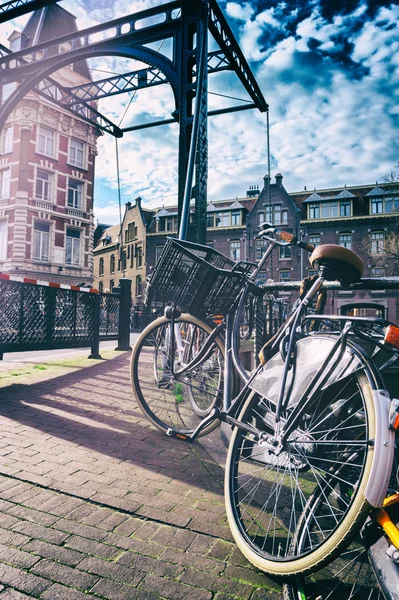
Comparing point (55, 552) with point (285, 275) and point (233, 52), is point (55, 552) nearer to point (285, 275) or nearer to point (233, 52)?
point (233, 52)

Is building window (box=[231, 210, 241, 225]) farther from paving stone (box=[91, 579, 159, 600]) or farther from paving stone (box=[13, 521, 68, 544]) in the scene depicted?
paving stone (box=[91, 579, 159, 600])

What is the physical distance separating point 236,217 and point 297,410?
38.1 meters

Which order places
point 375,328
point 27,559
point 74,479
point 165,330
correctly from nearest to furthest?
1. point 27,559
2. point 375,328
3. point 74,479
4. point 165,330

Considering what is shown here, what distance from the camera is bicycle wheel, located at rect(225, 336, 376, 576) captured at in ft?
3.91

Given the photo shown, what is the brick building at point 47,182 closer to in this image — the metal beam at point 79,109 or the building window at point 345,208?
the metal beam at point 79,109

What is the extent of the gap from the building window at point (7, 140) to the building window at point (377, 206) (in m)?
30.2

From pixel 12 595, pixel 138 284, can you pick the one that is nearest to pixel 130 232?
pixel 138 284

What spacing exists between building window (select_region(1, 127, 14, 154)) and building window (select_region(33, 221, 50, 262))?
17.7ft

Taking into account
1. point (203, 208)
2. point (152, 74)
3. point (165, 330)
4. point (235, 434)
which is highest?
point (152, 74)

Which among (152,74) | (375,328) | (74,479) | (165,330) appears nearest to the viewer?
(375,328)

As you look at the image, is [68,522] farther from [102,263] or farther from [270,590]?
[102,263]

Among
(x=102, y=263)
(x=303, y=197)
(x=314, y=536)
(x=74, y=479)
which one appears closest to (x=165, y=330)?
(x=74, y=479)

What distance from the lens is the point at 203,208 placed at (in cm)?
505

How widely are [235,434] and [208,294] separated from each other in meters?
1.01
